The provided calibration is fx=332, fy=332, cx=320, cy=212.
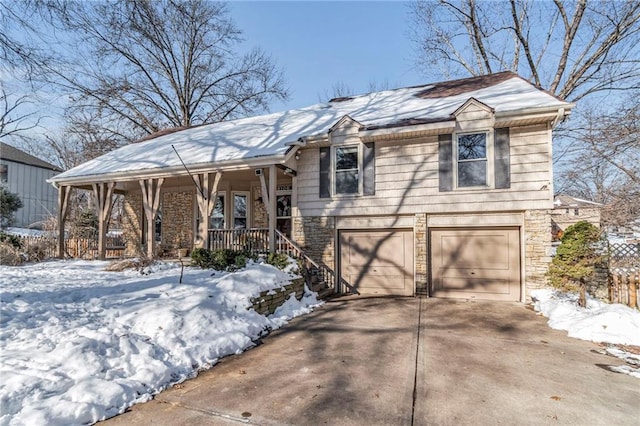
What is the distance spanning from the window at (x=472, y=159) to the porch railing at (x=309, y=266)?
4320 millimetres

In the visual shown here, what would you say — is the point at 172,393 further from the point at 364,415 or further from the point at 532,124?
the point at 532,124

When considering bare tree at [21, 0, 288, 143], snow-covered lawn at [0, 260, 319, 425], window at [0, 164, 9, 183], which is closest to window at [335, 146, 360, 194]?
snow-covered lawn at [0, 260, 319, 425]

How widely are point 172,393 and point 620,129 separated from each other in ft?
41.5

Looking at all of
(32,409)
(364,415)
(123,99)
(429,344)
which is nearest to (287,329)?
(429,344)

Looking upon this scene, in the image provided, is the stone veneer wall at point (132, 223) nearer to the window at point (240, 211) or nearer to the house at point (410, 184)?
the house at point (410, 184)

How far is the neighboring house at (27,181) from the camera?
25719 millimetres

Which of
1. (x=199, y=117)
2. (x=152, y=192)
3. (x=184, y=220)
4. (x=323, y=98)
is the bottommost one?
(x=184, y=220)

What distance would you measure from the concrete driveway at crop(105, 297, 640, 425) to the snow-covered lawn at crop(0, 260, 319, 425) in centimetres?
31

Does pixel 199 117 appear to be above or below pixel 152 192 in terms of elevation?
above

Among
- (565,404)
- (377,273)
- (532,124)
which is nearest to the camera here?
(565,404)

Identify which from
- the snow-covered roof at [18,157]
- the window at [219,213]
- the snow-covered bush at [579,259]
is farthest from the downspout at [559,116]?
the snow-covered roof at [18,157]

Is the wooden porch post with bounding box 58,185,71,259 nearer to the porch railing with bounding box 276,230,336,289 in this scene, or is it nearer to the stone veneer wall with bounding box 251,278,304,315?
the porch railing with bounding box 276,230,336,289

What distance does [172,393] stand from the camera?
3514 mm

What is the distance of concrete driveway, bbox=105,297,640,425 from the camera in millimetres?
3049
